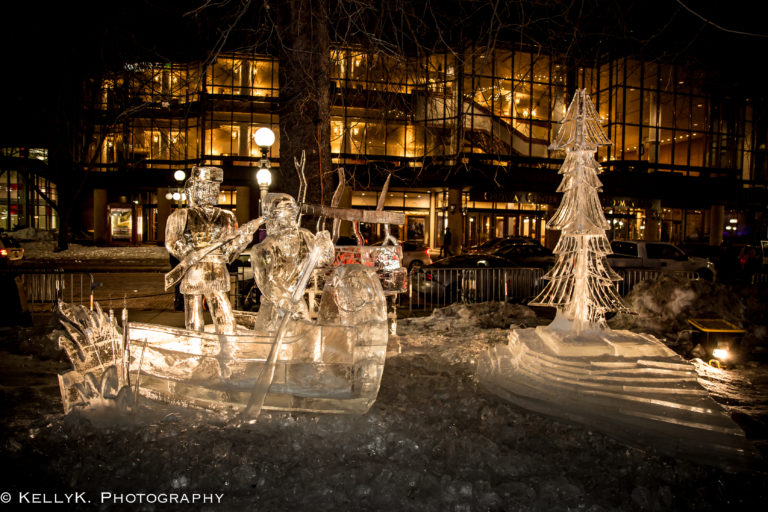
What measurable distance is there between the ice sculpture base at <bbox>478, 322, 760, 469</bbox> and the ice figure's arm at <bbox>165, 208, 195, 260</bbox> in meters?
3.39

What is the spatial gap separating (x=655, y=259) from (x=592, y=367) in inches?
525

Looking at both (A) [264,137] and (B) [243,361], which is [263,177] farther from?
(B) [243,361]

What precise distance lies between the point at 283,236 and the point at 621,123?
34.3 m

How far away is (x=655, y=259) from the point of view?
52.0 feet

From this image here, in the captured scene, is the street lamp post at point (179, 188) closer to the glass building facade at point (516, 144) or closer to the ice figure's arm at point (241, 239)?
the glass building facade at point (516, 144)

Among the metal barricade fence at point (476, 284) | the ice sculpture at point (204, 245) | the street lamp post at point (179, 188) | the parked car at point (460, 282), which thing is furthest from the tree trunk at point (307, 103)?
the street lamp post at point (179, 188)

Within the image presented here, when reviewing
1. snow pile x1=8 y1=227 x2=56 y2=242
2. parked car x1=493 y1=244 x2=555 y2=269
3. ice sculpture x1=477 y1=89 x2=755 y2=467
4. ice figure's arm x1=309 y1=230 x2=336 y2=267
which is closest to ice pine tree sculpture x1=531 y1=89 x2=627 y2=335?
ice sculpture x1=477 y1=89 x2=755 y2=467

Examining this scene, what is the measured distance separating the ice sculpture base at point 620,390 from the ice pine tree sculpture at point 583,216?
30 cm

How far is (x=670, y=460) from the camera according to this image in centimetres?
335

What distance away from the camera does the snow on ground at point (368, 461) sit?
2807 millimetres

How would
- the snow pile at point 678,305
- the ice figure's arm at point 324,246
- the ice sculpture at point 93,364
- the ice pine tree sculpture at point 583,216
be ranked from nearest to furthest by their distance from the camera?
the ice sculpture at point 93,364 < the ice figure's arm at point 324,246 < the ice pine tree sculpture at point 583,216 < the snow pile at point 678,305

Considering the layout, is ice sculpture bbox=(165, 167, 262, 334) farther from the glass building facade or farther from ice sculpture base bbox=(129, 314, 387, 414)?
the glass building facade

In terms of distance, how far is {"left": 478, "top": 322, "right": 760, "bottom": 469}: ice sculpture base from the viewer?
11.8 feet

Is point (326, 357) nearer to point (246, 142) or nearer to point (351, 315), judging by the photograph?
point (351, 315)
